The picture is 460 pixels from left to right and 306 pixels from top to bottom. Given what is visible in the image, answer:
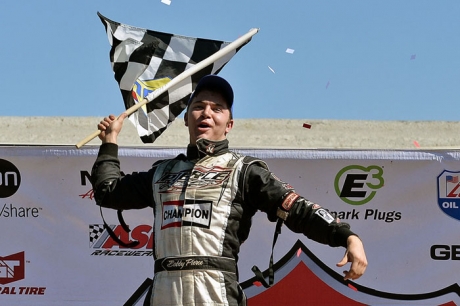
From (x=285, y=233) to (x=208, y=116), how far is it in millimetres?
2632

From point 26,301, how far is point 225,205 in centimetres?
323

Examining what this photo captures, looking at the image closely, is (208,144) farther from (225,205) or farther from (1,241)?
(1,241)

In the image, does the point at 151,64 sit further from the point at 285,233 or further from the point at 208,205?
the point at 208,205

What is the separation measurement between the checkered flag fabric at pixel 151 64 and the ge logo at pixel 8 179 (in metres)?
1.32

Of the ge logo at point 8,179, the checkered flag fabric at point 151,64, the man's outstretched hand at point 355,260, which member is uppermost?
the checkered flag fabric at point 151,64

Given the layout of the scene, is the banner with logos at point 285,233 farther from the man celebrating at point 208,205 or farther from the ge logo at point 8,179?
the man celebrating at point 208,205

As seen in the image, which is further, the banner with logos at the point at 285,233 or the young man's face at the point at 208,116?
the banner with logos at the point at 285,233

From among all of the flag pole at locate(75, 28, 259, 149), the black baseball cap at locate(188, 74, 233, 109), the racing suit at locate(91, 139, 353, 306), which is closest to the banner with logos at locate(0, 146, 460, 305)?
the flag pole at locate(75, 28, 259, 149)

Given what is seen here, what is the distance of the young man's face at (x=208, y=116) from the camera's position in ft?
13.3

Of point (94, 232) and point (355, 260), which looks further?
point (94, 232)

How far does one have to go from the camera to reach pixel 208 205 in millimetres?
3861

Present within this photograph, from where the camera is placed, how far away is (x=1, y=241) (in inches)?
261

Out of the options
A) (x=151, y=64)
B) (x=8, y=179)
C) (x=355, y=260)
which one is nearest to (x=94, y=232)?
(x=8, y=179)

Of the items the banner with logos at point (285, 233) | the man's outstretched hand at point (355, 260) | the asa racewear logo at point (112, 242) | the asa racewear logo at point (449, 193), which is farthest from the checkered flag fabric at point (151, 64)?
the man's outstretched hand at point (355, 260)
